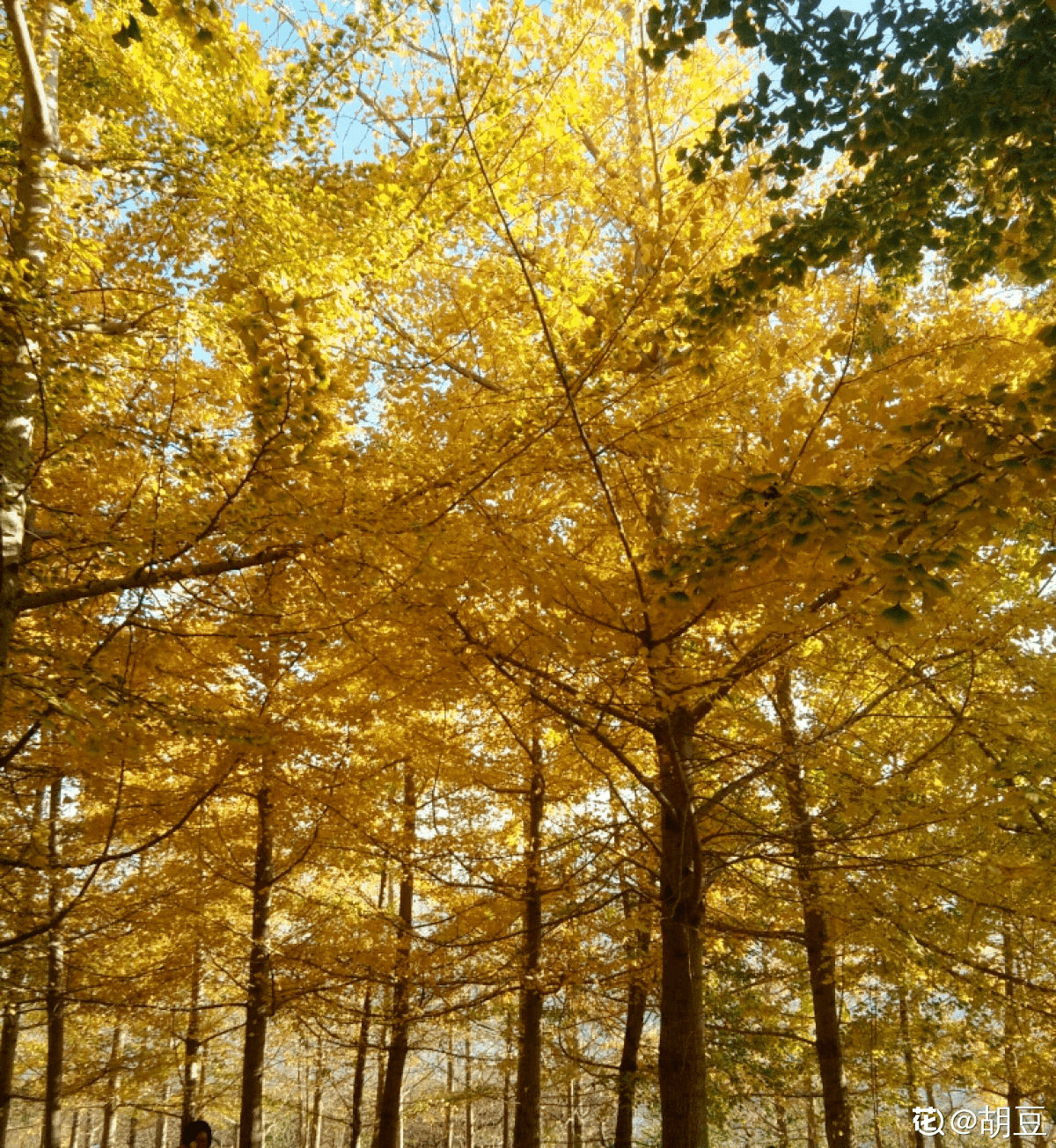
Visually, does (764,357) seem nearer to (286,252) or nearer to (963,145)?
(963,145)

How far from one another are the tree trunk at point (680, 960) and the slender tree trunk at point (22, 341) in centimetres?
295

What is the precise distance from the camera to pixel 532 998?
22.0 ft

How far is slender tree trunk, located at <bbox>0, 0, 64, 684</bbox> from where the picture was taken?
2920 mm

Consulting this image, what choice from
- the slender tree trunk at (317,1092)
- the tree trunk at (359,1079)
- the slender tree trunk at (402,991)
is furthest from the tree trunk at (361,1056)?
the slender tree trunk at (317,1092)

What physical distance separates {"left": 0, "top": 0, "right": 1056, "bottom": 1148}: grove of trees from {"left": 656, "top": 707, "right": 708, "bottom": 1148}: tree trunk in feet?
0.09

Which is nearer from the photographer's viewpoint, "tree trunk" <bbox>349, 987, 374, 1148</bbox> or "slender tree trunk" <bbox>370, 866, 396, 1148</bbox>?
"slender tree trunk" <bbox>370, 866, 396, 1148</bbox>

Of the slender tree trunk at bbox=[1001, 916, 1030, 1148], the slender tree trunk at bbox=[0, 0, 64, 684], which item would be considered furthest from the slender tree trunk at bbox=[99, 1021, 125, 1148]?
the slender tree trunk at bbox=[1001, 916, 1030, 1148]

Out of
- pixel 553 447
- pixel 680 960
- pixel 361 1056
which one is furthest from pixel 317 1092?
pixel 553 447

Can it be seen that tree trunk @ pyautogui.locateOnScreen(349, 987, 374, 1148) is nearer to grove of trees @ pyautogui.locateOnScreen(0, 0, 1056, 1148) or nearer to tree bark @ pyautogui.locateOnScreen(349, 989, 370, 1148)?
tree bark @ pyautogui.locateOnScreen(349, 989, 370, 1148)

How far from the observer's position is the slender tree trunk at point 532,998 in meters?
6.20

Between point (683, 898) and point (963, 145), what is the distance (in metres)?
3.53

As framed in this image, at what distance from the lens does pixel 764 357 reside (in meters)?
3.20

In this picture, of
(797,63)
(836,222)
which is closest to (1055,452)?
(836,222)

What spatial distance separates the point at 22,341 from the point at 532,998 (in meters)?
6.27
